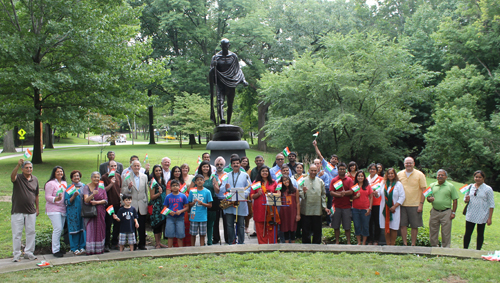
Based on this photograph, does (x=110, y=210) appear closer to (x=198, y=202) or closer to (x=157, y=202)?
(x=157, y=202)

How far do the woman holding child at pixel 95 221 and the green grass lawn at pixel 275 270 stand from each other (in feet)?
2.08

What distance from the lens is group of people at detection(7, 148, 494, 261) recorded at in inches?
247

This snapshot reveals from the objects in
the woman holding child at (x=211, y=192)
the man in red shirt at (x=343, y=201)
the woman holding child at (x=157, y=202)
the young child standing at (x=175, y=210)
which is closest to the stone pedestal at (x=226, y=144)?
the woman holding child at (x=211, y=192)

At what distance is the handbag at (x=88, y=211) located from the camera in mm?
6148

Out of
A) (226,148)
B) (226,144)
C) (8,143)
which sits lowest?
(226,148)

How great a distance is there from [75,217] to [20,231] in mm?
813

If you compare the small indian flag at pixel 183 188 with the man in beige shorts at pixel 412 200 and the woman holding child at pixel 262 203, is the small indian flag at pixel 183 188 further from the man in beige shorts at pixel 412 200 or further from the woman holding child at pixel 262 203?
the man in beige shorts at pixel 412 200

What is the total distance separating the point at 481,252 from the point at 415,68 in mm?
16055

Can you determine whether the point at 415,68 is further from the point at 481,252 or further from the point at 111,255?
the point at 111,255

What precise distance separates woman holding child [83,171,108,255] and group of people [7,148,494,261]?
0.05 ft

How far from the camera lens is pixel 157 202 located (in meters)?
6.79

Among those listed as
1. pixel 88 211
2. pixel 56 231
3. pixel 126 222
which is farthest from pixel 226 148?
pixel 56 231

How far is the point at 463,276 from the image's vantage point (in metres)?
5.05

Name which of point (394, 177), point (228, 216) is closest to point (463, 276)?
point (394, 177)
